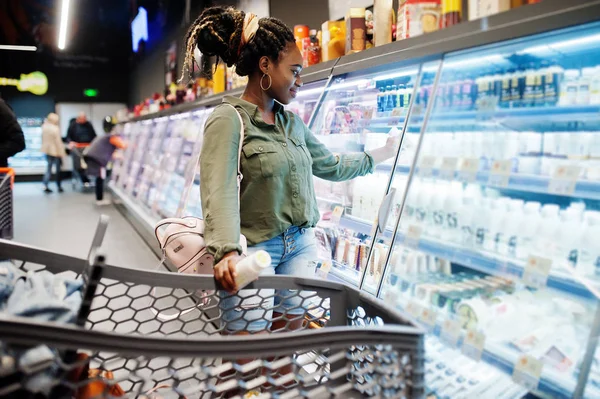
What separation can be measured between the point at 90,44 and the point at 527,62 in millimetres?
15090

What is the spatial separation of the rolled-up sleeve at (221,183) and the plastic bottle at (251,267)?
4.9 inches

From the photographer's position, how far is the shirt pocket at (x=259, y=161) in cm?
173

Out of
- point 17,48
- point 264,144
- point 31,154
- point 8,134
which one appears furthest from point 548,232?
point 31,154

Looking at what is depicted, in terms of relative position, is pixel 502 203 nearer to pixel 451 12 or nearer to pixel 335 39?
pixel 451 12

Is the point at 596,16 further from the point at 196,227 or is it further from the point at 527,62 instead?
the point at 196,227

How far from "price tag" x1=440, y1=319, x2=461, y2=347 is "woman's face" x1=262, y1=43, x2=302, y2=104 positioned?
1.05 m

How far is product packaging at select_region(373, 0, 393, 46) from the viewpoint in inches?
101

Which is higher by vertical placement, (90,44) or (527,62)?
(90,44)

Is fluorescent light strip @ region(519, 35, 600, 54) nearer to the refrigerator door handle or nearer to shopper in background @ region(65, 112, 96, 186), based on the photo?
the refrigerator door handle

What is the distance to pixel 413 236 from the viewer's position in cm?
212

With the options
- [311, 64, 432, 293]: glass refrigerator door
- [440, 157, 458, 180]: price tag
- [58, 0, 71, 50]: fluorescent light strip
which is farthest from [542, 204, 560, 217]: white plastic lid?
[58, 0, 71, 50]: fluorescent light strip

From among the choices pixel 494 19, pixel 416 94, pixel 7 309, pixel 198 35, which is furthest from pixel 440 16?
pixel 7 309

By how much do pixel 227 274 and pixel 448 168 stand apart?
1.10 meters

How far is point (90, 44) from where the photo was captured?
14.6 metres
